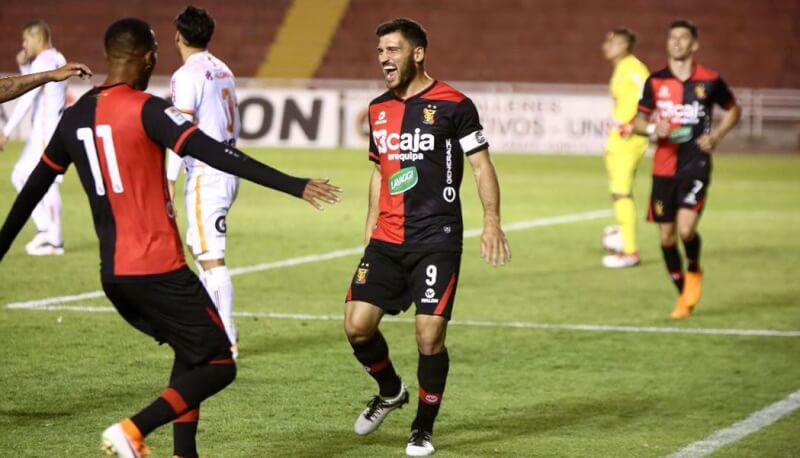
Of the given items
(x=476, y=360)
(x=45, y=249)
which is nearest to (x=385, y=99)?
(x=476, y=360)

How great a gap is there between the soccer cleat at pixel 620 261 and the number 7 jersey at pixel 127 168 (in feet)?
29.5

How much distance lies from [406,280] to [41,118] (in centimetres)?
783

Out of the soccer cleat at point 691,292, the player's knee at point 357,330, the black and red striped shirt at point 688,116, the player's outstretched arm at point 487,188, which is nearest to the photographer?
the player's outstretched arm at point 487,188

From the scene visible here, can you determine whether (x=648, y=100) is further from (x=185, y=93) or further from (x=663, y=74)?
(x=185, y=93)

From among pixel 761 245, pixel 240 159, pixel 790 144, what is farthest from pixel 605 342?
pixel 790 144

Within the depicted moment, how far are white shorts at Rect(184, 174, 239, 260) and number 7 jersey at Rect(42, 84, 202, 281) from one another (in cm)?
313

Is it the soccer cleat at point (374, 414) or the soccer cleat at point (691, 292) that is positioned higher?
the soccer cleat at point (374, 414)

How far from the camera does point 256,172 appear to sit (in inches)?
204

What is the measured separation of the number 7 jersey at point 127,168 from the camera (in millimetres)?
5281

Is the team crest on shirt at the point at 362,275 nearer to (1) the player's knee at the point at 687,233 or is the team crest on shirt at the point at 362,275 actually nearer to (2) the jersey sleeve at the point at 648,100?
(1) the player's knee at the point at 687,233

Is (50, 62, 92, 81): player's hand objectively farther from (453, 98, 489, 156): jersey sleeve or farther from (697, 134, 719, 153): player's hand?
(697, 134, 719, 153): player's hand

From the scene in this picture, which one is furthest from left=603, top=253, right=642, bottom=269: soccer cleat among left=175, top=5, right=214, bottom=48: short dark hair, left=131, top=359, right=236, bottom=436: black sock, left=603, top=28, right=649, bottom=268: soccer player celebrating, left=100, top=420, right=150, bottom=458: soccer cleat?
left=100, top=420, right=150, bottom=458: soccer cleat

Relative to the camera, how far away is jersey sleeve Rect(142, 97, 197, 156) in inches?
206

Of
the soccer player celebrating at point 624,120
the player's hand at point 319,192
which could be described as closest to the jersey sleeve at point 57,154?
the player's hand at point 319,192
